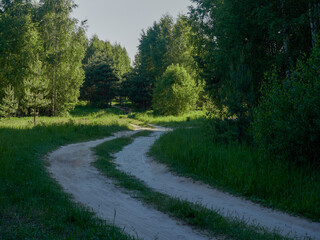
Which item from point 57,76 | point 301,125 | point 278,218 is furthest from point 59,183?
point 57,76

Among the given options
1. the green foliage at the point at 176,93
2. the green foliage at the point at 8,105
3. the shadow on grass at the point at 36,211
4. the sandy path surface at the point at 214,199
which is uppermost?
the green foliage at the point at 176,93

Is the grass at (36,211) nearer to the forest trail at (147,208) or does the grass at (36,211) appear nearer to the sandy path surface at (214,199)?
the forest trail at (147,208)

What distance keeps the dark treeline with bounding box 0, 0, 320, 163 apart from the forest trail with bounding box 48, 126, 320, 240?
3189mm

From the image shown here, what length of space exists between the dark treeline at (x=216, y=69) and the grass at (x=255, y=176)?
84 centimetres

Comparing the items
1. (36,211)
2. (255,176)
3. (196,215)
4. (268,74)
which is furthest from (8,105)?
(196,215)

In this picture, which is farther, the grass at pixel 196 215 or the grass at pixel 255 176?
the grass at pixel 255 176

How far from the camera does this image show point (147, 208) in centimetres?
613

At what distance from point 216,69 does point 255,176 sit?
A: 1353 centimetres

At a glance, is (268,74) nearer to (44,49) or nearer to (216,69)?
(216,69)

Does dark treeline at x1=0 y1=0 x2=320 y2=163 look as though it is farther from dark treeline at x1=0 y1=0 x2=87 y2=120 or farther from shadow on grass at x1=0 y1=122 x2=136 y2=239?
shadow on grass at x1=0 y1=122 x2=136 y2=239

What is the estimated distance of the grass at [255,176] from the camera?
6.43m

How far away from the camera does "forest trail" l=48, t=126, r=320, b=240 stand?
5008mm

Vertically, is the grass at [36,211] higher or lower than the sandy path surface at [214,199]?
higher

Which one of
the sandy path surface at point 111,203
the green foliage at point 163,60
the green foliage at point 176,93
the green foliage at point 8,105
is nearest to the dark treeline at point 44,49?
the green foliage at point 8,105
